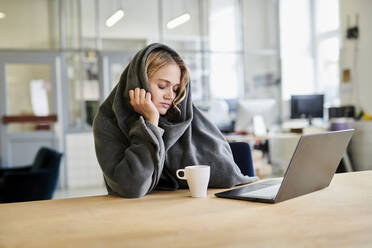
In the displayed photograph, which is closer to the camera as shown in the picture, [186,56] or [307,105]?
[307,105]

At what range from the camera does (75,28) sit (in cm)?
713

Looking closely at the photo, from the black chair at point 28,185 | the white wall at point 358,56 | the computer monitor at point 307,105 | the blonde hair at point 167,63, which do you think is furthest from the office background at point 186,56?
the blonde hair at point 167,63

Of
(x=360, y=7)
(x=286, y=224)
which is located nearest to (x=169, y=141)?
(x=286, y=224)

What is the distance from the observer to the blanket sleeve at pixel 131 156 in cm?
125

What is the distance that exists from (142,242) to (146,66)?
798 mm

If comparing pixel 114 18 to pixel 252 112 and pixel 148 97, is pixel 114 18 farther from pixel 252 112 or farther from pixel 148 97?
pixel 148 97

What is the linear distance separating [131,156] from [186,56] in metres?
6.72

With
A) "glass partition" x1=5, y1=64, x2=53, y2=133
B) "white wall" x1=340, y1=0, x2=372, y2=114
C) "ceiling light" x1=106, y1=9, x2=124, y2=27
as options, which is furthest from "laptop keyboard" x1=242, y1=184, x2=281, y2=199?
"ceiling light" x1=106, y1=9, x2=124, y2=27

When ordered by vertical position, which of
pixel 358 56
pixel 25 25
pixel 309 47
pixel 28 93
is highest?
pixel 25 25

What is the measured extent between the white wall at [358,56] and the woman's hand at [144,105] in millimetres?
5293

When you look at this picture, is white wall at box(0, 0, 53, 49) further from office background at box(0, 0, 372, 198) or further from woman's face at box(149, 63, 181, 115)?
woman's face at box(149, 63, 181, 115)

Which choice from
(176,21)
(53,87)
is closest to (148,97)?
(53,87)

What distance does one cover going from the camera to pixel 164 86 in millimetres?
1492

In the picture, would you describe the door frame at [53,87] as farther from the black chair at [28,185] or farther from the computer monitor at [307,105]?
the computer monitor at [307,105]
